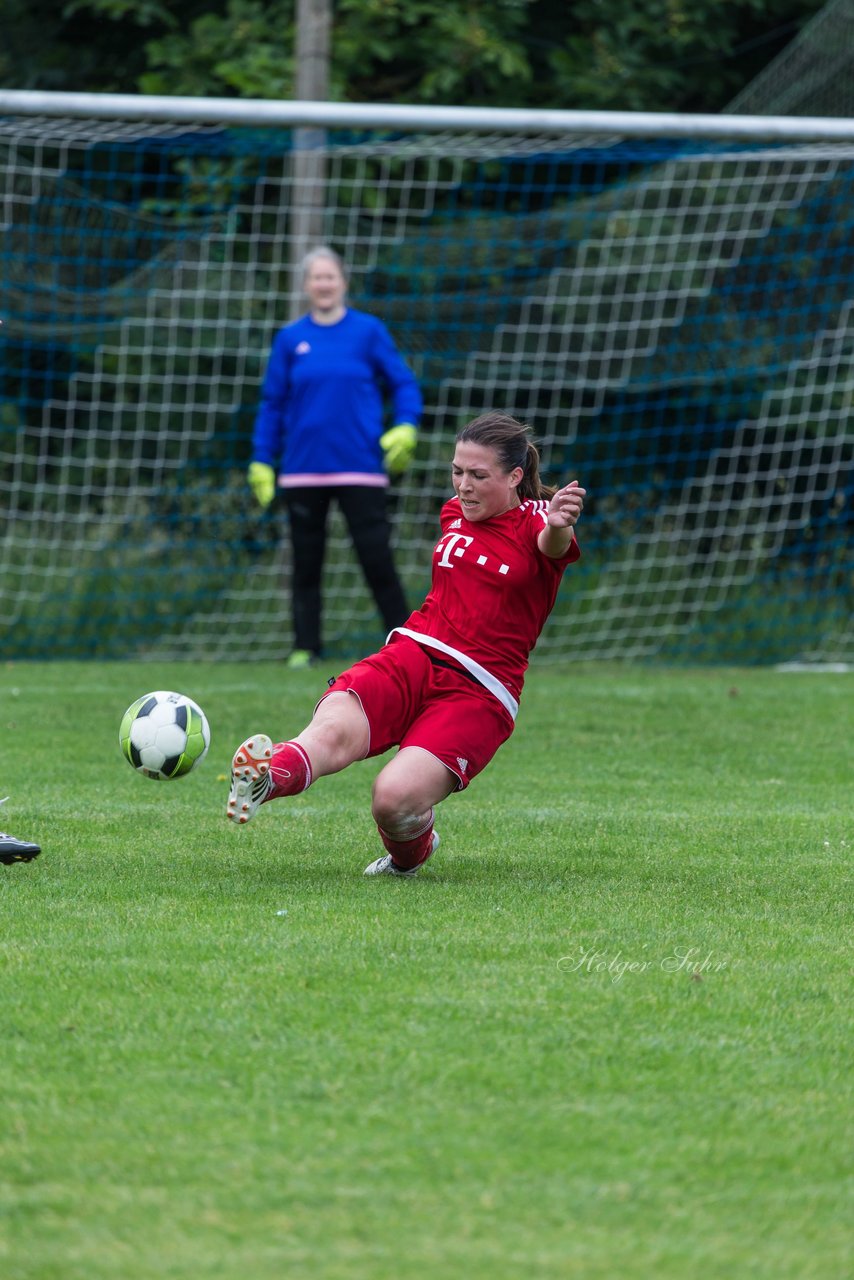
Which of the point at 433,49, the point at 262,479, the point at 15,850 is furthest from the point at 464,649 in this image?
the point at 433,49

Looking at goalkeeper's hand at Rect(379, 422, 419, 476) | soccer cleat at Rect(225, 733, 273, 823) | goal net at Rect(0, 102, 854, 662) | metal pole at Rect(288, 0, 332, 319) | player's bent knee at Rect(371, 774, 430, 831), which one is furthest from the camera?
goal net at Rect(0, 102, 854, 662)

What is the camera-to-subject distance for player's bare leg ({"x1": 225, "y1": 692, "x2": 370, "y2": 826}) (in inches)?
165

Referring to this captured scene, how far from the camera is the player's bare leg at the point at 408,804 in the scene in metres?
4.38

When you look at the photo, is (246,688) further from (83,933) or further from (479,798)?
(83,933)

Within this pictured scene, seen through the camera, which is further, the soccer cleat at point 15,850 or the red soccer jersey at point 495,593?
the red soccer jersey at point 495,593

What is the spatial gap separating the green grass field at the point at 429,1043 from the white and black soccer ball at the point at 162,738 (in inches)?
11.1

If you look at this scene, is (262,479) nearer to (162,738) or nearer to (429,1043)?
(162,738)

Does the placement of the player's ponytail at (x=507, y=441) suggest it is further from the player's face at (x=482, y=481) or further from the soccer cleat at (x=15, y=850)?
the soccer cleat at (x=15, y=850)

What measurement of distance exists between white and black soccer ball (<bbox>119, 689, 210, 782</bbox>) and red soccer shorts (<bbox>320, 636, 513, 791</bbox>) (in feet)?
1.32

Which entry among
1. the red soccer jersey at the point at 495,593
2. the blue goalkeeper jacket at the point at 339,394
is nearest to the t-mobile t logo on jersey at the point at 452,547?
the red soccer jersey at the point at 495,593

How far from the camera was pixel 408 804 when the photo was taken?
438cm

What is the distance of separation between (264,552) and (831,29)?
4.95 m

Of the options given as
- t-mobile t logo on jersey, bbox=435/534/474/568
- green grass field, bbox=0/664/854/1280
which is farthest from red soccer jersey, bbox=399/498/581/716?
green grass field, bbox=0/664/854/1280

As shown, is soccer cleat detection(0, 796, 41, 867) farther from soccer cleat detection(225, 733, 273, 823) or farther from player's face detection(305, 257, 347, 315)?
player's face detection(305, 257, 347, 315)
